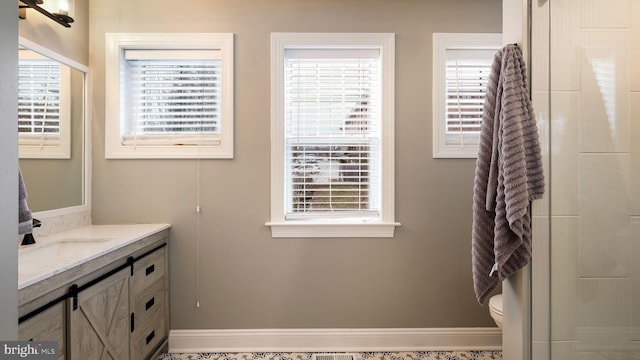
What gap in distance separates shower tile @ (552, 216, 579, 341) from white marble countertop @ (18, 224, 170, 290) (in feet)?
6.75

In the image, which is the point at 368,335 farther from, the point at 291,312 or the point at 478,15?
the point at 478,15

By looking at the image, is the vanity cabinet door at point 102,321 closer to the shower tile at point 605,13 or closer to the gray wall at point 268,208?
the gray wall at point 268,208

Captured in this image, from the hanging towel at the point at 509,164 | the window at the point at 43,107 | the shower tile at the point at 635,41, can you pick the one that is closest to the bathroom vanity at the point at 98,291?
the window at the point at 43,107

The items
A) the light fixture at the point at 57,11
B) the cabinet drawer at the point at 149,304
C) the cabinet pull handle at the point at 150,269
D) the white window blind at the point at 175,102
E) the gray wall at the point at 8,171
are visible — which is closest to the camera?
the gray wall at the point at 8,171

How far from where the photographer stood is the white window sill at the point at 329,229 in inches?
87.3

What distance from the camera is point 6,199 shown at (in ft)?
1.78

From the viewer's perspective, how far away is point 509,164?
4.30ft

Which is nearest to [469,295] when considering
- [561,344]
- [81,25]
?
[561,344]

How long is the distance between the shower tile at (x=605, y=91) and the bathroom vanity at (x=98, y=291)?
7.20ft

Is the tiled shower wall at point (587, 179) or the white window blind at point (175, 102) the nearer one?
the tiled shower wall at point (587, 179)

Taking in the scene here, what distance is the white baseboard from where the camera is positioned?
87.2 inches

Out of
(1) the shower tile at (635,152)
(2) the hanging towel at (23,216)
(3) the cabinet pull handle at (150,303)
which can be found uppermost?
(1) the shower tile at (635,152)

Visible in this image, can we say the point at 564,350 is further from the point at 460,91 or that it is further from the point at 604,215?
the point at 460,91

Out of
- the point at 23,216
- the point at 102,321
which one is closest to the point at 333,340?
the point at 102,321
